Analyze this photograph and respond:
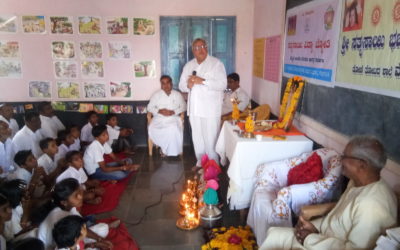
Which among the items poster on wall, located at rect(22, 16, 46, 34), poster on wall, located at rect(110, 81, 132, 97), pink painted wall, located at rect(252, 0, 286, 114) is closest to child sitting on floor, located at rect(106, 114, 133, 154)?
poster on wall, located at rect(110, 81, 132, 97)

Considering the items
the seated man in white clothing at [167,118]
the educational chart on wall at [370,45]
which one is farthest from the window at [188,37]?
the educational chart on wall at [370,45]

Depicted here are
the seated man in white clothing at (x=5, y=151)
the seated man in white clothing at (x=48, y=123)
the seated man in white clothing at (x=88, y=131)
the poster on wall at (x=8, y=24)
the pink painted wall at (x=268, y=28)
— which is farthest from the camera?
the poster on wall at (x=8, y=24)

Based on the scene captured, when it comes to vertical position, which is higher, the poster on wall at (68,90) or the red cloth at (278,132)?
the poster on wall at (68,90)

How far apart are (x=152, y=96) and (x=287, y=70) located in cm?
255

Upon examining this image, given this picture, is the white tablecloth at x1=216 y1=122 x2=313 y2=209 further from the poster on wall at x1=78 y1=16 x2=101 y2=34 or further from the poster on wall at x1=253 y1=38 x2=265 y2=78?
the poster on wall at x1=78 y1=16 x2=101 y2=34

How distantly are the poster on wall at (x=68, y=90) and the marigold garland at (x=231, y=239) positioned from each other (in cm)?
399

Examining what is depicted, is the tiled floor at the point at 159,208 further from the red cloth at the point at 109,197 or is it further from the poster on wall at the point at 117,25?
the poster on wall at the point at 117,25

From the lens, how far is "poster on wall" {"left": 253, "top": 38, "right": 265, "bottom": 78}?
17.2ft

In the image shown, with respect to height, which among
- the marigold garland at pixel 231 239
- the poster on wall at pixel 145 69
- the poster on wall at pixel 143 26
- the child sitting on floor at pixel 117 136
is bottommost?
the marigold garland at pixel 231 239

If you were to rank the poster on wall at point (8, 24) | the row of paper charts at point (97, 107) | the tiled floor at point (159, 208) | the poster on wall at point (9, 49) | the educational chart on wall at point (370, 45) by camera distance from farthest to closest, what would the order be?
1. the row of paper charts at point (97, 107)
2. the poster on wall at point (9, 49)
3. the poster on wall at point (8, 24)
4. the tiled floor at point (159, 208)
5. the educational chart on wall at point (370, 45)

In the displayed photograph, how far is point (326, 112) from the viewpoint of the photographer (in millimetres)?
3109

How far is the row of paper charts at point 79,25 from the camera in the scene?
5.59m

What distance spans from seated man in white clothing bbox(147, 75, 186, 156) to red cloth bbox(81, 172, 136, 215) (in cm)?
100

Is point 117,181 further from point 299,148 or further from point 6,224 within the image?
point 299,148
